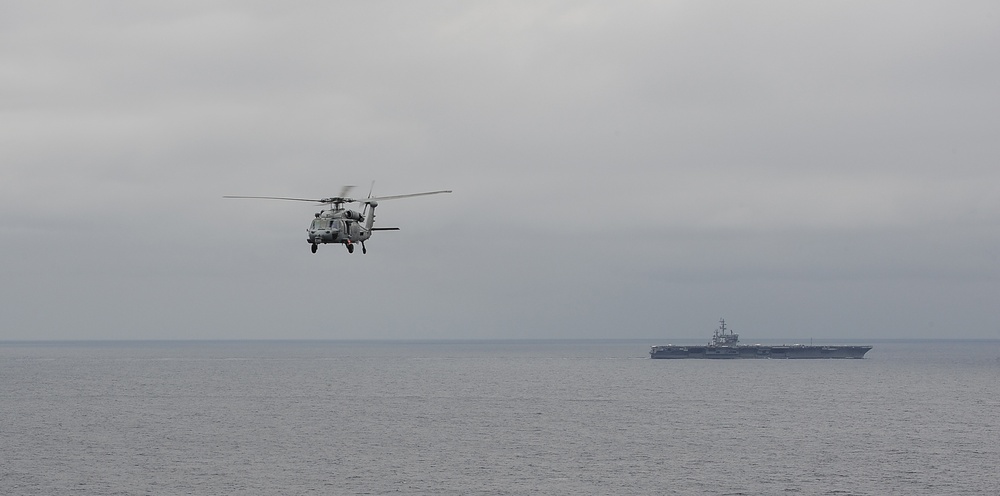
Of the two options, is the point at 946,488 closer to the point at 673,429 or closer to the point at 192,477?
the point at 673,429

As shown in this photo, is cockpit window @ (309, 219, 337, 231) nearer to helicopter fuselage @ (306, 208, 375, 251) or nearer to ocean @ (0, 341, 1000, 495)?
helicopter fuselage @ (306, 208, 375, 251)

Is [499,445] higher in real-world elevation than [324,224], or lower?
lower

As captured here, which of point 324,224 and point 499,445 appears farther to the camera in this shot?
point 499,445

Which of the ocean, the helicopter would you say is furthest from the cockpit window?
the ocean

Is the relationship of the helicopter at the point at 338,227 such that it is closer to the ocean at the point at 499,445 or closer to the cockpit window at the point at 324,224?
the cockpit window at the point at 324,224

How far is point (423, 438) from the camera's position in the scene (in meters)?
117

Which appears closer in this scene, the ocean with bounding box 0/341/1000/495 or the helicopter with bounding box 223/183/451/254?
the helicopter with bounding box 223/183/451/254

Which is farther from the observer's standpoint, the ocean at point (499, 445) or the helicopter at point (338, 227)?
the ocean at point (499, 445)

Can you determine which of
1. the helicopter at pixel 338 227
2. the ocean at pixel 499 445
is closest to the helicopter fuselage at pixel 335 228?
the helicopter at pixel 338 227

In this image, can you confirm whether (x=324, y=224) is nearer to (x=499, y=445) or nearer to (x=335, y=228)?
(x=335, y=228)

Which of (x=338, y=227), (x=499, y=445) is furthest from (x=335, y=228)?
(x=499, y=445)

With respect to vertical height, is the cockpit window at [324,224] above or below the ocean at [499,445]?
above

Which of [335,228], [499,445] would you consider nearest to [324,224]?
[335,228]

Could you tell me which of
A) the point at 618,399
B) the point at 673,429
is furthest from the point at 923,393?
the point at 673,429
